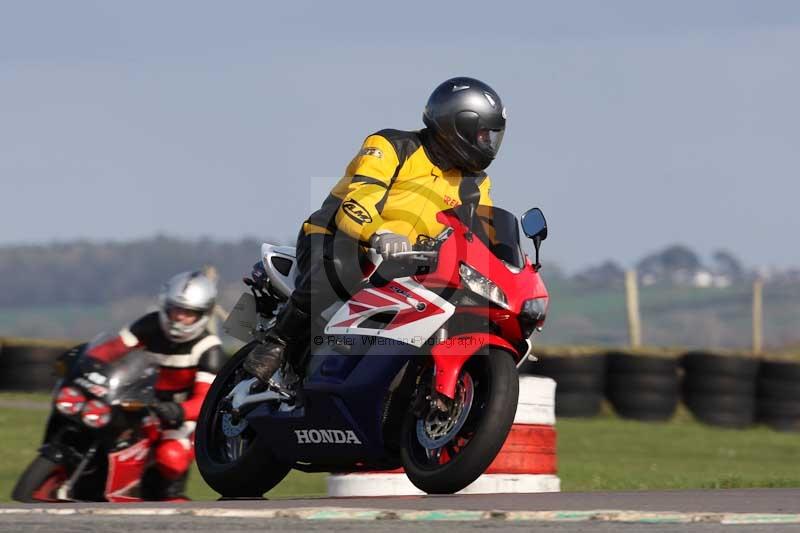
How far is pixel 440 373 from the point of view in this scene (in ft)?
20.9

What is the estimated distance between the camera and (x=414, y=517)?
4.99 metres

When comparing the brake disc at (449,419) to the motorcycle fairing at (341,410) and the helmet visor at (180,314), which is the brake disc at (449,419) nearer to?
the motorcycle fairing at (341,410)

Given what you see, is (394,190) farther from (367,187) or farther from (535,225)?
(535,225)

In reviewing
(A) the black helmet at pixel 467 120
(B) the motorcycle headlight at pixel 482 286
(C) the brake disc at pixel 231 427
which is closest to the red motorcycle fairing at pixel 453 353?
(B) the motorcycle headlight at pixel 482 286

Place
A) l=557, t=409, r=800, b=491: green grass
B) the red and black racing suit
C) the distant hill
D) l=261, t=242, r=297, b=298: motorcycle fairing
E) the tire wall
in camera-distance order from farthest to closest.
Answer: the distant hill < the tire wall < l=557, t=409, r=800, b=491: green grass < the red and black racing suit < l=261, t=242, r=297, b=298: motorcycle fairing

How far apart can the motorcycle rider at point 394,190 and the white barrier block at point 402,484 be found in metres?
1.11

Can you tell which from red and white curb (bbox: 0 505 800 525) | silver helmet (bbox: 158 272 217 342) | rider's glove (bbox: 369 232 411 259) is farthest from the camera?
silver helmet (bbox: 158 272 217 342)

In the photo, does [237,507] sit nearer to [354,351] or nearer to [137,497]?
[354,351]

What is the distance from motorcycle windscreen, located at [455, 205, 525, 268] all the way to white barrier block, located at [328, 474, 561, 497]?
5.59 ft

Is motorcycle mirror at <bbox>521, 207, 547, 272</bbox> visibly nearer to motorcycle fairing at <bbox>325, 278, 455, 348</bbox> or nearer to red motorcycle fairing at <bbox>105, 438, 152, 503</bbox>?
motorcycle fairing at <bbox>325, 278, 455, 348</bbox>

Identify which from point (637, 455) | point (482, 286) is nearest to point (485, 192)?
point (482, 286)

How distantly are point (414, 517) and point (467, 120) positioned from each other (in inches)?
105

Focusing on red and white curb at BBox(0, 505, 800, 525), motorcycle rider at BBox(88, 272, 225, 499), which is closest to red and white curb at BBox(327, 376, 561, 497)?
motorcycle rider at BBox(88, 272, 225, 499)

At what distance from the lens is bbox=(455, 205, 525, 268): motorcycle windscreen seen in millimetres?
6758
